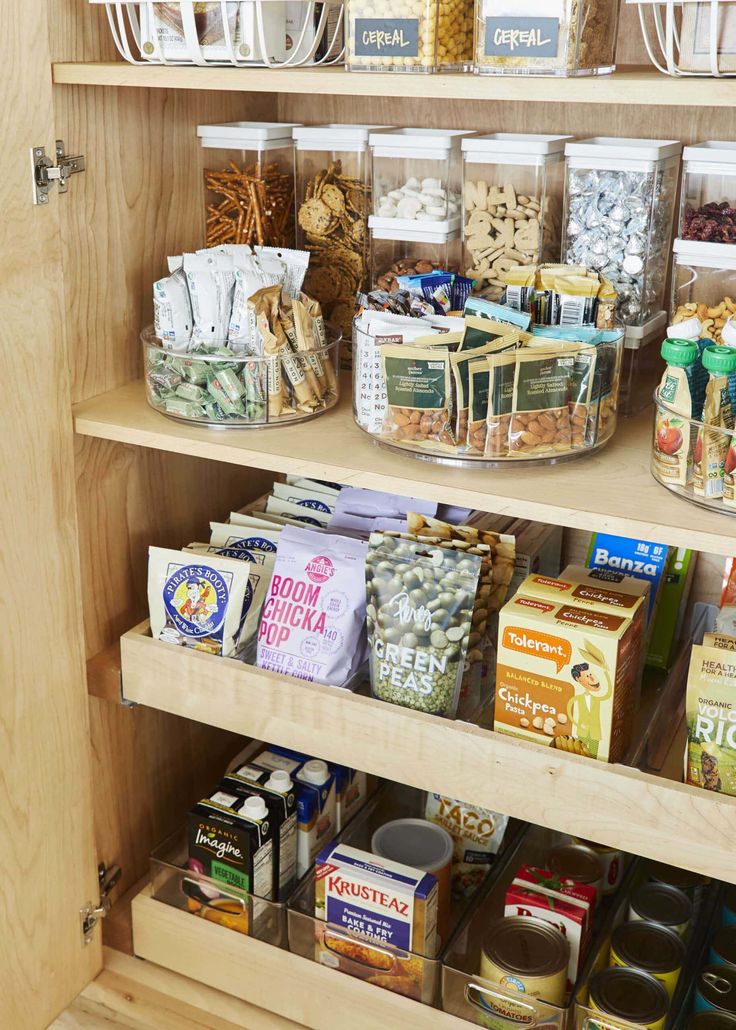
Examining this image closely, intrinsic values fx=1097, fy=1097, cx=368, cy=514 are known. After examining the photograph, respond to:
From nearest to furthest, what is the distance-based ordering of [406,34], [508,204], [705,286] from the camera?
1. [406,34]
2. [705,286]
3. [508,204]

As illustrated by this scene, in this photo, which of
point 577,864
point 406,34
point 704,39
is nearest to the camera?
point 704,39

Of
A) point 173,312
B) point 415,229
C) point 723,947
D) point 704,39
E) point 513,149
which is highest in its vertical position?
point 704,39

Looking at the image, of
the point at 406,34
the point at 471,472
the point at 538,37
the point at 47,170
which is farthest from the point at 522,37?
the point at 47,170

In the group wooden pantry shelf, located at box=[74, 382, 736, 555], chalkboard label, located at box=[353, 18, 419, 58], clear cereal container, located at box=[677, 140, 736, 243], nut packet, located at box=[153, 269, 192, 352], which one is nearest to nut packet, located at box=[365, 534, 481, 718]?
wooden pantry shelf, located at box=[74, 382, 736, 555]

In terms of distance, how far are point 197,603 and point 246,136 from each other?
676 mm

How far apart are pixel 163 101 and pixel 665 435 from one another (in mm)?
869

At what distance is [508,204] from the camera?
1463 mm

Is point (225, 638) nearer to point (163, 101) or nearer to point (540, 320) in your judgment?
point (540, 320)

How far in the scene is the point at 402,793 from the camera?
6.28 feet

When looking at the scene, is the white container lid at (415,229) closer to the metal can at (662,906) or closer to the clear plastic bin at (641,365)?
the clear plastic bin at (641,365)

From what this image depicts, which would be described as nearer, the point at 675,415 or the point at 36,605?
the point at 675,415

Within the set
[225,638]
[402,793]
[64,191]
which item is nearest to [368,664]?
[225,638]

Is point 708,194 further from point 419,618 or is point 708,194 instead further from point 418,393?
point 419,618

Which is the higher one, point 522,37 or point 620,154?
point 522,37
